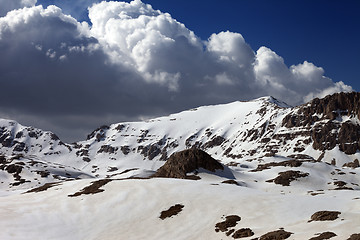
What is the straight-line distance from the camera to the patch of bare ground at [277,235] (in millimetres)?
35500

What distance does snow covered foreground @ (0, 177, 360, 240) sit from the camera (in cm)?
4400

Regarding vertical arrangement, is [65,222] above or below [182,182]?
below

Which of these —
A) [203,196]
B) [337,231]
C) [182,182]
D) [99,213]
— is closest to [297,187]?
[182,182]

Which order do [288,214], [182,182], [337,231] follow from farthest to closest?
1. [182,182]
2. [288,214]
3. [337,231]

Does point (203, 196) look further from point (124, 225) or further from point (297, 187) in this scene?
point (297, 187)

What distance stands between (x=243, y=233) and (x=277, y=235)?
5.86 meters

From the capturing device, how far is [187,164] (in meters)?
153

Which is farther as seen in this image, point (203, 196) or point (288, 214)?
point (203, 196)

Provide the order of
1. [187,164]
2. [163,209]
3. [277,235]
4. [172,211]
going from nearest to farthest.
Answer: [277,235] < [172,211] < [163,209] < [187,164]

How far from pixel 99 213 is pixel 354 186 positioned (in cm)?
13219

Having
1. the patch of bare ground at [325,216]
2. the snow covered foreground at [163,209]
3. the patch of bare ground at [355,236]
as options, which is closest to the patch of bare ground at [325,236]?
the snow covered foreground at [163,209]

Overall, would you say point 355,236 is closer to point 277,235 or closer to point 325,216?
point 277,235

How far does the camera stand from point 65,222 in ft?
182

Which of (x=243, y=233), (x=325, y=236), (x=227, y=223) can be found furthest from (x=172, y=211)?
(x=325, y=236)
